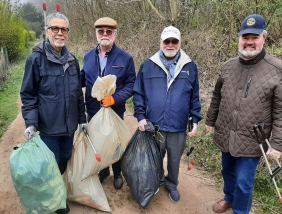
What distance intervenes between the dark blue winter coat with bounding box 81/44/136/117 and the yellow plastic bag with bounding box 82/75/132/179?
185mm

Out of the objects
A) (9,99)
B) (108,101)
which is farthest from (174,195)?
(9,99)

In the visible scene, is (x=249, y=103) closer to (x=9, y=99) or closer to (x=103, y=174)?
(x=103, y=174)

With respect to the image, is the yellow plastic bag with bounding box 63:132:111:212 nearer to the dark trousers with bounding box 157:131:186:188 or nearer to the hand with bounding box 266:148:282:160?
the dark trousers with bounding box 157:131:186:188

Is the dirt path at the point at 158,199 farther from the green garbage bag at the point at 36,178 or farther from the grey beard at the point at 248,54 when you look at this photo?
the grey beard at the point at 248,54

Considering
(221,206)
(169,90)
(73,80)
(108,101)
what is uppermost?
(73,80)

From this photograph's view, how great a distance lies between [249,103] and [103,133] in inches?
53.0

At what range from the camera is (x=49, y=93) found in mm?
2279

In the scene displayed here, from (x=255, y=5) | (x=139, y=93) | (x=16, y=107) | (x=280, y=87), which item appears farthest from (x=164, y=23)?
(x=280, y=87)

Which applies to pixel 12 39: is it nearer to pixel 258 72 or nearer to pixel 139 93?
pixel 139 93

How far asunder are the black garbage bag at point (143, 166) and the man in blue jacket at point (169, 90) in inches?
5.6

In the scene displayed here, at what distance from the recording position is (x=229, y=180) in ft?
8.57

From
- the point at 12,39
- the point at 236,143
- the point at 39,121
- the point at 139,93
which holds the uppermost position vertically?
the point at 12,39

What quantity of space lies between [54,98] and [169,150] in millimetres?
1266

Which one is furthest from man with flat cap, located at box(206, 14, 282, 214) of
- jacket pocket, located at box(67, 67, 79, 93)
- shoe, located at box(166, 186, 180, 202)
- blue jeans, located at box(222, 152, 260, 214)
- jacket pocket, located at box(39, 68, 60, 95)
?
jacket pocket, located at box(39, 68, 60, 95)
